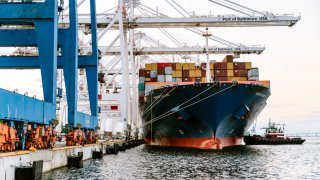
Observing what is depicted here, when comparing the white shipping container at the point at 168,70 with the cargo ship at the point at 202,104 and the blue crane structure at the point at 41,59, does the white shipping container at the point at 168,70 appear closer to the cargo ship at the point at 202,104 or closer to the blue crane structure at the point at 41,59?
the cargo ship at the point at 202,104

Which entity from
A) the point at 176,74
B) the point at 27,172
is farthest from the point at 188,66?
the point at 27,172

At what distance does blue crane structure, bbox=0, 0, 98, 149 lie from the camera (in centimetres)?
1742

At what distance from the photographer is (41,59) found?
2073cm

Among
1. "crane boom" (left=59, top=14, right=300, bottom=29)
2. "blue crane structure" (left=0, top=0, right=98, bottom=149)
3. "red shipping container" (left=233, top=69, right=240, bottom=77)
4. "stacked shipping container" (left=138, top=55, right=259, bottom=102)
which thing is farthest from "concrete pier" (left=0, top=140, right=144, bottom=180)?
"red shipping container" (left=233, top=69, right=240, bottom=77)

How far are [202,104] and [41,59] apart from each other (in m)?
13.9

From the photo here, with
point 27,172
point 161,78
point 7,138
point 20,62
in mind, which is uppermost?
point 161,78

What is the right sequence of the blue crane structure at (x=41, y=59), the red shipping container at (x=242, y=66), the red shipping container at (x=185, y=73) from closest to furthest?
1. the blue crane structure at (x=41, y=59)
2. the red shipping container at (x=242, y=66)
3. the red shipping container at (x=185, y=73)

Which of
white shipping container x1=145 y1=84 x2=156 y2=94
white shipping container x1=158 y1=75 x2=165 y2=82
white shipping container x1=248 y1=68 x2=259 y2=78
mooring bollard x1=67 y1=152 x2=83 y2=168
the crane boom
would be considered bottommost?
mooring bollard x1=67 y1=152 x2=83 y2=168

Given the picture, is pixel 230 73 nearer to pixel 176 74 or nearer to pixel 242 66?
pixel 242 66

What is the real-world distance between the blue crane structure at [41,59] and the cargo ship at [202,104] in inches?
A: 266

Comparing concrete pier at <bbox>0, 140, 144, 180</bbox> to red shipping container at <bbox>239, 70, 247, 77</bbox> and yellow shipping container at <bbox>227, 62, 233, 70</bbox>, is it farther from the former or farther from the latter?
red shipping container at <bbox>239, 70, 247, 77</bbox>

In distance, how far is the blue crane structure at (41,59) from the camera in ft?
57.2

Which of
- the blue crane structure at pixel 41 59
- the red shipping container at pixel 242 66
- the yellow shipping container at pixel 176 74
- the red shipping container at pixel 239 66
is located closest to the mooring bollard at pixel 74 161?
the blue crane structure at pixel 41 59

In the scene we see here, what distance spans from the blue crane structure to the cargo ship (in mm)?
6761
